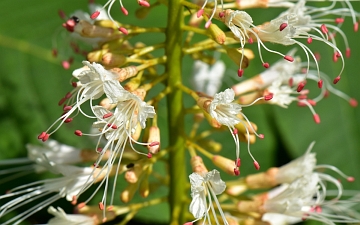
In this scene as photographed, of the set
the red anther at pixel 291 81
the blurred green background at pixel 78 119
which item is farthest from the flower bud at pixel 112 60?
the blurred green background at pixel 78 119

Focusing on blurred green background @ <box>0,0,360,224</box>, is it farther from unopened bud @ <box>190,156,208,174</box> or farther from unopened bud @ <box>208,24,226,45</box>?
unopened bud @ <box>208,24,226,45</box>

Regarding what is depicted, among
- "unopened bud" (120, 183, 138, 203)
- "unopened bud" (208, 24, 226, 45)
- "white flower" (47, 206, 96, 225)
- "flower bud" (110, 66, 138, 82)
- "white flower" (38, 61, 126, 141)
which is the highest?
"unopened bud" (208, 24, 226, 45)

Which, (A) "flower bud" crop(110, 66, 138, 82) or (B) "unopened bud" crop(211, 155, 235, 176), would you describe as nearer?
(A) "flower bud" crop(110, 66, 138, 82)

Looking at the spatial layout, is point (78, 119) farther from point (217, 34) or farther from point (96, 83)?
point (217, 34)

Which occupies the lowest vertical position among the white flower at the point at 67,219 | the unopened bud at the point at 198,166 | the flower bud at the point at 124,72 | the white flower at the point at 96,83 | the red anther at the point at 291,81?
the white flower at the point at 67,219

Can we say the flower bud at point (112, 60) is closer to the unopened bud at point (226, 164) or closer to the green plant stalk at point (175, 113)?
the green plant stalk at point (175, 113)

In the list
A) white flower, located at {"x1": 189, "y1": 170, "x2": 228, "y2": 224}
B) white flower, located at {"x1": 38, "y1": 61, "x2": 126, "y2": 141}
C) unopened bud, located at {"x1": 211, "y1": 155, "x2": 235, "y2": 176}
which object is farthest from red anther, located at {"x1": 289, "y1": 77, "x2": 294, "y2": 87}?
white flower, located at {"x1": 38, "y1": 61, "x2": 126, "y2": 141}

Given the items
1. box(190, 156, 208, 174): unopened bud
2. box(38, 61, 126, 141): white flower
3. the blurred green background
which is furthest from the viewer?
the blurred green background
